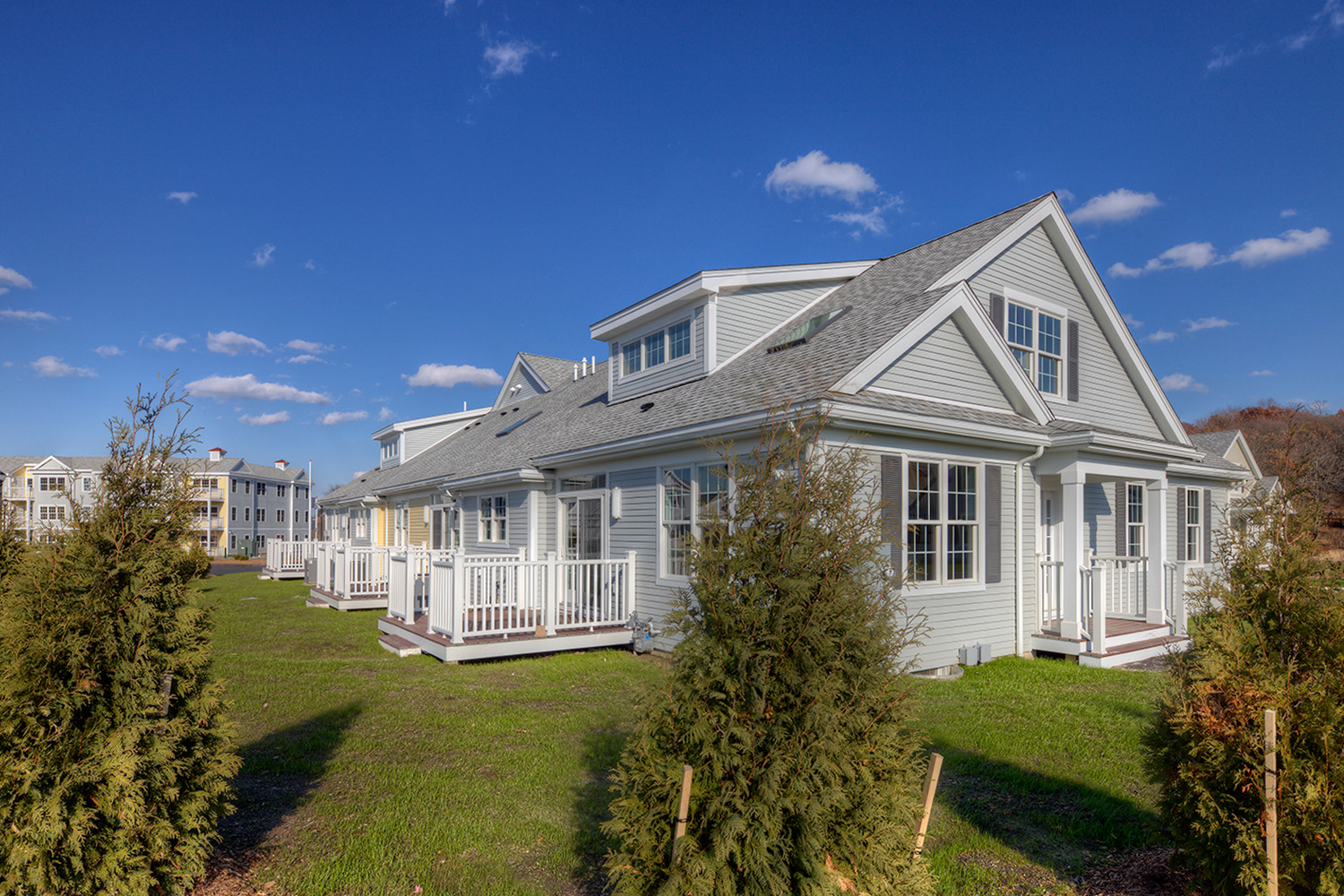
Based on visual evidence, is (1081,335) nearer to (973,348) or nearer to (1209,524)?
(973,348)

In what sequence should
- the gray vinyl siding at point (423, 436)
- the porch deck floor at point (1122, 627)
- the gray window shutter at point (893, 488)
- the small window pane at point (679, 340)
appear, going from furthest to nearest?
the gray vinyl siding at point (423, 436) → the small window pane at point (679, 340) → the porch deck floor at point (1122, 627) → the gray window shutter at point (893, 488)

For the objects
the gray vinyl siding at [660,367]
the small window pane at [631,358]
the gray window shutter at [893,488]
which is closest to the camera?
the gray window shutter at [893,488]

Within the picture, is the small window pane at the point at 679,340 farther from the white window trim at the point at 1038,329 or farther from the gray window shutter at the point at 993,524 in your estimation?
the gray window shutter at the point at 993,524

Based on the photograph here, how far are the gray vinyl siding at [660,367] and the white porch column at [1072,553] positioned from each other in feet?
19.8

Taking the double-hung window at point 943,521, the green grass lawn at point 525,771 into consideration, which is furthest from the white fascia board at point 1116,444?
the green grass lawn at point 525,771

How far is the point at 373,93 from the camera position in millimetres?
15117

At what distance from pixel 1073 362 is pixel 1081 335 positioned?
810mm

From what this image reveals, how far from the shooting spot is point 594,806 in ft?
16.7

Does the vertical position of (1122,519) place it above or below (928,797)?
above

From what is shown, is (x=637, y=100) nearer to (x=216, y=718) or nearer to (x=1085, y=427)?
(x=1085, y=427)

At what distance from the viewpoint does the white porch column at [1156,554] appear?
38.1 feet

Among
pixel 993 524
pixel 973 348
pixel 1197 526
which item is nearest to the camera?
pixel 993 524

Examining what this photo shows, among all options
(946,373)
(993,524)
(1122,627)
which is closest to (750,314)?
(946,373)

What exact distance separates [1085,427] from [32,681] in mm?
11367
